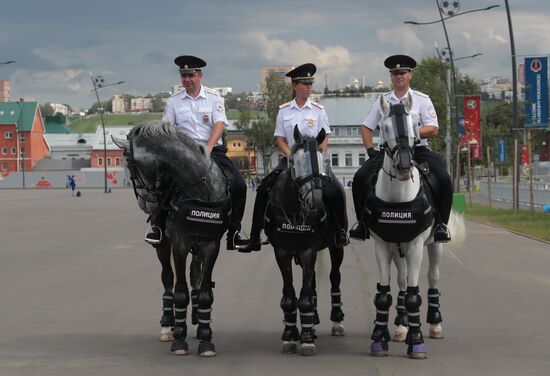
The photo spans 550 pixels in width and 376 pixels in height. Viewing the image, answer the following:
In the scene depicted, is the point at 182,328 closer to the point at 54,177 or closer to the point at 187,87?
the point at 187,87

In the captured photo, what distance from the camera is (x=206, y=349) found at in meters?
9.29

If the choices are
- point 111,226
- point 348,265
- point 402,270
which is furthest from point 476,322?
point 111,226

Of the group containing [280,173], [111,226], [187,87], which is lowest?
[111,226]

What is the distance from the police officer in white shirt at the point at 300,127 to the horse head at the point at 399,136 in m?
1.00

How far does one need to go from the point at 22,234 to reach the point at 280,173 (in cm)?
2153

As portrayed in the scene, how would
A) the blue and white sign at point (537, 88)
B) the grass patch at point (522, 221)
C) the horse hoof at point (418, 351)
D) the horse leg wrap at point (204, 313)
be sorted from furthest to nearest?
the blue and white sign at point (537, 88) < the grass patch at point (522, 221) < the horse leg wrap at point (204, 313) < the horse hoof at point (418, 351)

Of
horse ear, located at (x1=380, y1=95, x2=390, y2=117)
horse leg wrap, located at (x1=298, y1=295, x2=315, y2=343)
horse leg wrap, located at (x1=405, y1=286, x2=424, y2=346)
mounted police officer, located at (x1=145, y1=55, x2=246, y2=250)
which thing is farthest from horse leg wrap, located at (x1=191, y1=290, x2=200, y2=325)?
horse ear, located at (x1=380, y1=95, x2=390, y2=117)

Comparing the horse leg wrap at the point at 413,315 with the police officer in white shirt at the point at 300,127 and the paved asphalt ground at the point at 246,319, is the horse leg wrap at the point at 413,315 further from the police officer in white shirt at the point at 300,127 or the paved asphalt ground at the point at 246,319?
the police officer in white shirt at the point at 300,127

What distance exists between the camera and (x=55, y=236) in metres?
28.5

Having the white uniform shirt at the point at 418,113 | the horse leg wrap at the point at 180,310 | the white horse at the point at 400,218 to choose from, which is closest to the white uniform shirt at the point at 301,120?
the white uniform shirt at the point at 418,113

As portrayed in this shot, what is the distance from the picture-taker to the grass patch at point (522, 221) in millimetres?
28112

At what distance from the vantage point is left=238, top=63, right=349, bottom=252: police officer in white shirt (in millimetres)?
9844

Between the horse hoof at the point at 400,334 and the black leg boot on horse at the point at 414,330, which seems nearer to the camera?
the black leg boot on horse at the point at 414,330

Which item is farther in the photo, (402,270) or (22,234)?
(22,234)
